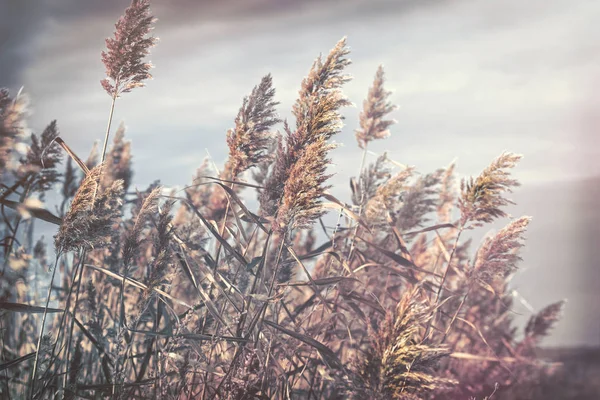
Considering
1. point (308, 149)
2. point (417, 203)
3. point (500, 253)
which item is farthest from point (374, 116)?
point (308, 149)

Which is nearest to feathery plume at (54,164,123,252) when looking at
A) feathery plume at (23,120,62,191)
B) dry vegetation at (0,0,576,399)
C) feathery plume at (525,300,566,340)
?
dry vegetation at (0,0,576,399)

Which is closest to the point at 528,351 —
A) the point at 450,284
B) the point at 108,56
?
the point at 450,284

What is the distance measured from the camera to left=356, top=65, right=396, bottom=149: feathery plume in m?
2.67

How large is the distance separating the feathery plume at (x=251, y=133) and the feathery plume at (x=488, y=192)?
24.8 inches

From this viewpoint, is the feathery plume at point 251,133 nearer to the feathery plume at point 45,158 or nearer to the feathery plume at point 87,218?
the feathery plume at point 87,218

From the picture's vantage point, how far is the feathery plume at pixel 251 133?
1791mm

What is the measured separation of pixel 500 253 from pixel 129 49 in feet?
4.22

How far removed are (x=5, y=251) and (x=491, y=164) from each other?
153 cm

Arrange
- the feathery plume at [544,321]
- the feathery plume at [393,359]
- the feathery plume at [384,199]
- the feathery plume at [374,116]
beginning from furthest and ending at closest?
1. the feathery plume at [544,321]
2. the feathery plume at [374,116]
3. the feathery plume at [384,199]
4. the feathery plume at [393,359]

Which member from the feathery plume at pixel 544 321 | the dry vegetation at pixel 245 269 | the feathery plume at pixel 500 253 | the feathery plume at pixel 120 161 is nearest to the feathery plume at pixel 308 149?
the dry vegetation at pixel 245 269

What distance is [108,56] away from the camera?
1.71m

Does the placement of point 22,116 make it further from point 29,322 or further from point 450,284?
point 450,284

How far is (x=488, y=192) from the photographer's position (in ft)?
6.20

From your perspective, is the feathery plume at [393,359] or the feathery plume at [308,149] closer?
the feathery plume at [393,359]
